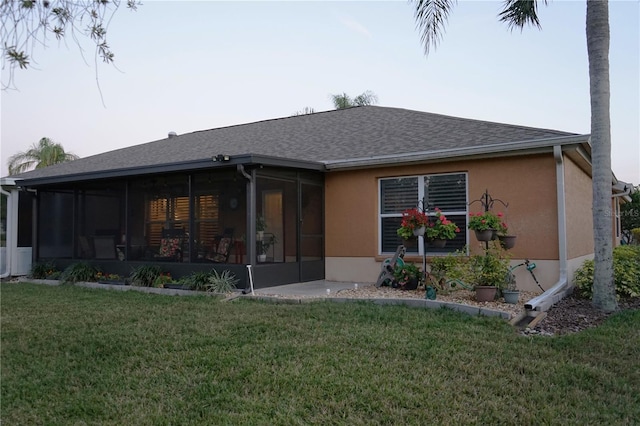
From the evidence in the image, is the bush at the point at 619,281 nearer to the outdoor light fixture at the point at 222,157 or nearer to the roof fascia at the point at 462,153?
the roof fascia at the point at 462,153

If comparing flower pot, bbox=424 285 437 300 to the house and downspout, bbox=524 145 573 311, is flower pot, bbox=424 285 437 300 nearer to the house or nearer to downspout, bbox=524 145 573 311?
the house

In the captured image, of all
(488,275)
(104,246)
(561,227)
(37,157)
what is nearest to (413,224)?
(488,275)

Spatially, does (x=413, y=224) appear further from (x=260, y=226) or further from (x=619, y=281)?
(x=619, y=281)

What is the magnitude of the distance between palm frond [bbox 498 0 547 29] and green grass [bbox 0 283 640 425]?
17.4 feet

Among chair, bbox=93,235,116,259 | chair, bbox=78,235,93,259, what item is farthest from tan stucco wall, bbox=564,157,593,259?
chair, bbox=78,235,93,259

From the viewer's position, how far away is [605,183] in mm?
7035

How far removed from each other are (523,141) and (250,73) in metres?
7.05

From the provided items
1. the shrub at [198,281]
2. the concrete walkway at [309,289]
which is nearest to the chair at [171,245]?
the shrub at [198,281]

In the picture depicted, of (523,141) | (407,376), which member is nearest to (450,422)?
(407,376)

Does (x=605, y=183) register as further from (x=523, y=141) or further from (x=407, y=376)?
(x=407, y=376)

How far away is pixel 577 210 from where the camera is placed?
10.1m

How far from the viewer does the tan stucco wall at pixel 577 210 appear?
905cm

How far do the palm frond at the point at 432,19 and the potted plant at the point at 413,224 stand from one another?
2.97 metres

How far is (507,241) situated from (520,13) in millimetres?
4102
